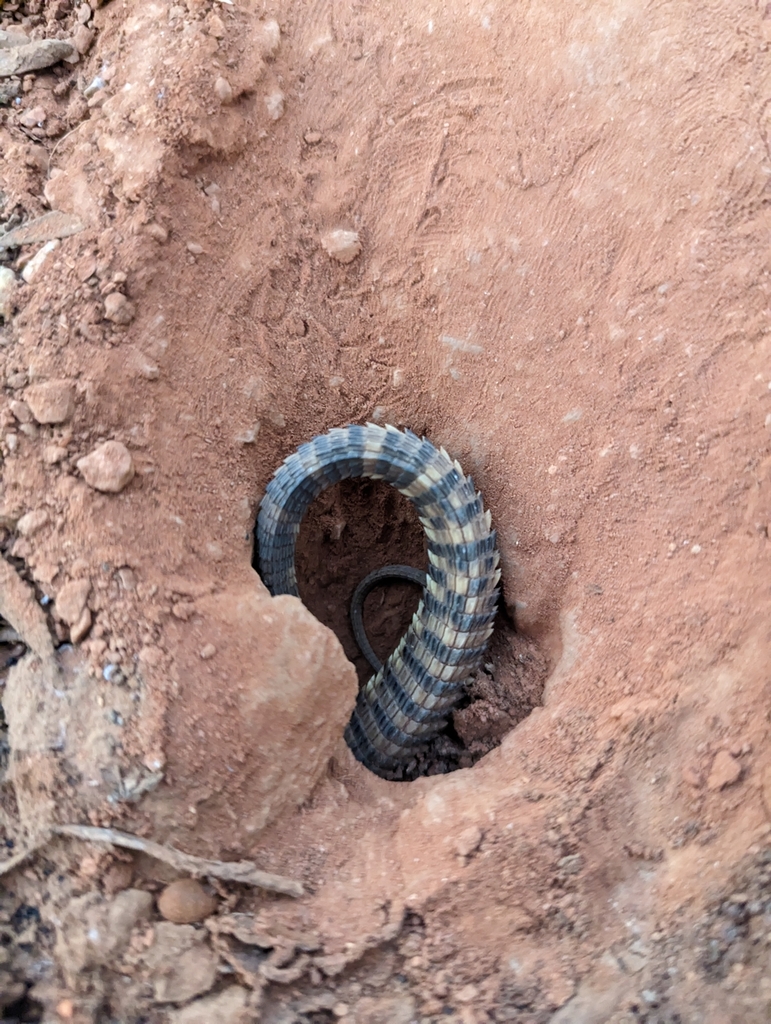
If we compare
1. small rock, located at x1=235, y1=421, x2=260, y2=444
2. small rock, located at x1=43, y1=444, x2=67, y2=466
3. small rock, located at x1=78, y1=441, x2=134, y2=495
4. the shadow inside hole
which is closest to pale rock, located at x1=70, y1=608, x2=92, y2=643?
small rock, located at x1=78, y1=441, x2=134, y2=495

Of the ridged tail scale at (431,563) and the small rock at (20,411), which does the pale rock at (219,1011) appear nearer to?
the ridged tail scale at (431,563)

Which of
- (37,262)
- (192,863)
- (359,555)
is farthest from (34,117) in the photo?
(192,863)

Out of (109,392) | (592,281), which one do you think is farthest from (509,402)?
(109,392)

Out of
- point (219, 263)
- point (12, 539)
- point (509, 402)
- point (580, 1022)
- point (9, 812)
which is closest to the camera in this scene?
point (580, 1022)

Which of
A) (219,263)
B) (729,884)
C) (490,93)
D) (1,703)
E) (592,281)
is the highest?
(490,93)

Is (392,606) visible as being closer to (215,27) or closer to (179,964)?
(179,964)

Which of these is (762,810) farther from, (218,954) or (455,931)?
(218,954)
